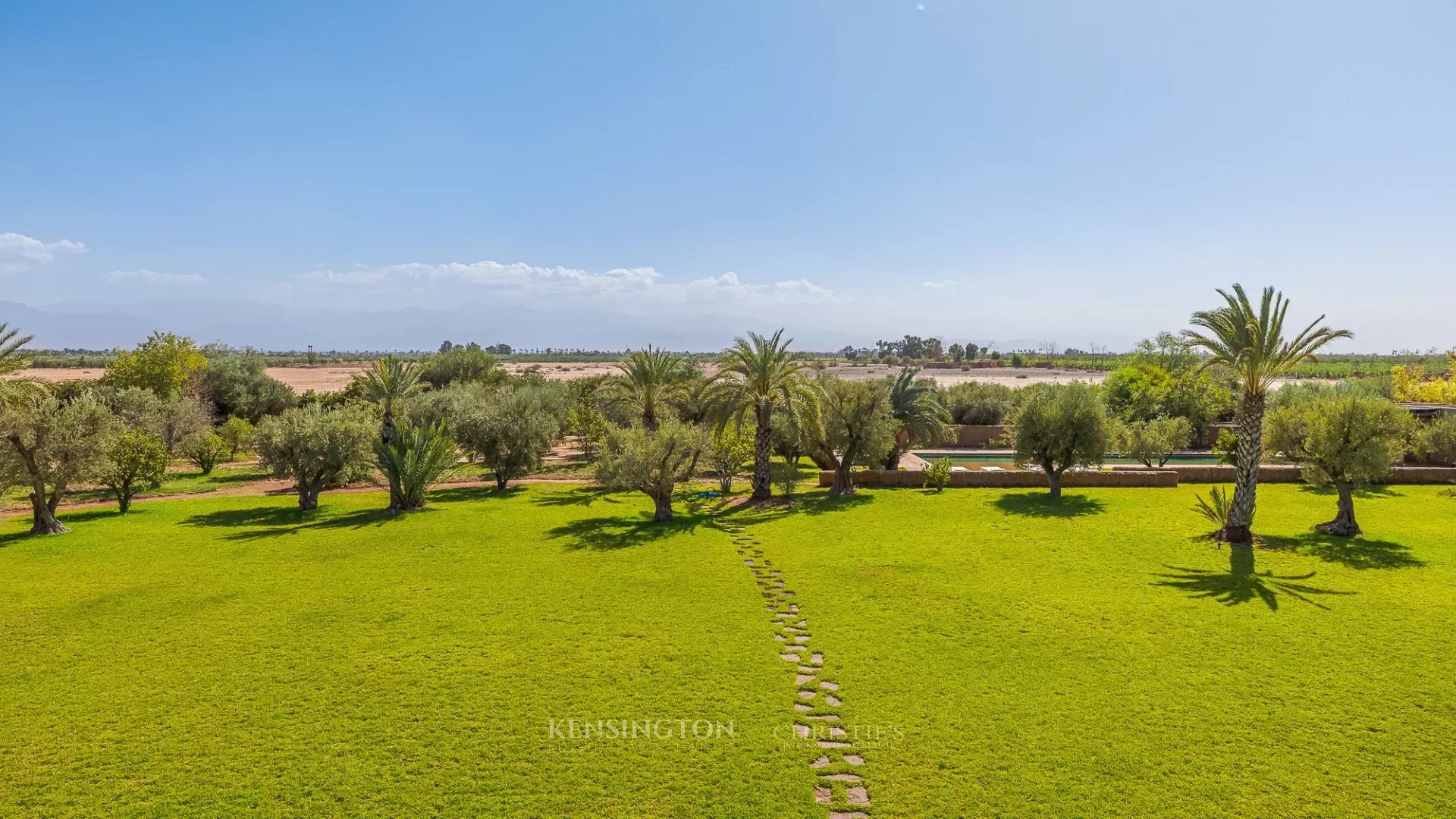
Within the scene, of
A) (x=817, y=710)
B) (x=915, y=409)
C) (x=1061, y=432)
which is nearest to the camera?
(x=817, y=710)

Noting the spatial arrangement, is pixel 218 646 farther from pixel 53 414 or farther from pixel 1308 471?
pixel 1308 471

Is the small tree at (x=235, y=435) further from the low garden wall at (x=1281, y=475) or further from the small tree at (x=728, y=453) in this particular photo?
the low garden wall at (x=1281, y=475)

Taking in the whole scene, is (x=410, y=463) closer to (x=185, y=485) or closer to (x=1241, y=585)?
(x=185, y=485)

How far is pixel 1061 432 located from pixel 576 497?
21.3 meters

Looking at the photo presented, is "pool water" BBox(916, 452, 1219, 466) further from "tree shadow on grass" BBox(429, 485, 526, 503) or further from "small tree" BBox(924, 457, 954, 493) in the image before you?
"tree shadow on grass" BBox(429, 485, 526, 503)

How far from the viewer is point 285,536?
2339 cm

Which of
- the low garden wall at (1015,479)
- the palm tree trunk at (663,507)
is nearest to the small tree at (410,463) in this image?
the palm tree trunk at (663,507)

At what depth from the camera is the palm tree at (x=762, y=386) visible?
29.2m

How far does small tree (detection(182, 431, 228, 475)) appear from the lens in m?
38.6

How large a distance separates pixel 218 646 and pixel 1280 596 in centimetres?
2392

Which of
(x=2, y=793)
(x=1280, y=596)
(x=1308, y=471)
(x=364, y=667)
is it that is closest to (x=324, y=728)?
(x=364, y=667)

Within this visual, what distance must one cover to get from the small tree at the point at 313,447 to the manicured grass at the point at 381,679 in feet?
17.0

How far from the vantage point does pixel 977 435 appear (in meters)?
52.8

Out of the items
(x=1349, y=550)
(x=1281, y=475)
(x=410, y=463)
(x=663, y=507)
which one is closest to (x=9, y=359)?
(x=410, y=463)
